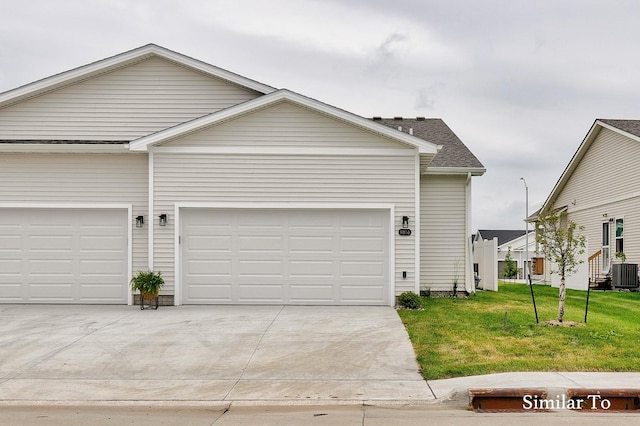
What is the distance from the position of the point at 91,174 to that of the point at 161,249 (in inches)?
103

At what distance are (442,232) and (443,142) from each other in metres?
3.52

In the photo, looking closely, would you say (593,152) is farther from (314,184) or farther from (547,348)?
(547,348)

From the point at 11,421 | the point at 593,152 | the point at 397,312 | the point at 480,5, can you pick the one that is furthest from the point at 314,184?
the point at 593,152

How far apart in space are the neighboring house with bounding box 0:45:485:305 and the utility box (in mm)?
9962

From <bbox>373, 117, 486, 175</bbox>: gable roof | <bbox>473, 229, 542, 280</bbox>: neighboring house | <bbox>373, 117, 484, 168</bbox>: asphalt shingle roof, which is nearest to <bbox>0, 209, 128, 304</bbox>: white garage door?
<bbox>373, 117, 486, 175</bbox>: gable roof

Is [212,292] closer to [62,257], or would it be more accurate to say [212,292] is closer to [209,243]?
[209,243]

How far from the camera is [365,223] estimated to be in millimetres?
14750

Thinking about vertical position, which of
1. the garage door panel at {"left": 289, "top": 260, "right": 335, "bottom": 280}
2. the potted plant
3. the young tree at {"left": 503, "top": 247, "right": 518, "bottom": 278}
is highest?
the garage door panel at {"left": 289, "top": 260, "right": 335, "bottom": 280}

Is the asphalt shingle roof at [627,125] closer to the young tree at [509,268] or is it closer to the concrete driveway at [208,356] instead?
the concrete driveway at [208,356]

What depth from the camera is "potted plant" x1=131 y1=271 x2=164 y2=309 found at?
45.9ft

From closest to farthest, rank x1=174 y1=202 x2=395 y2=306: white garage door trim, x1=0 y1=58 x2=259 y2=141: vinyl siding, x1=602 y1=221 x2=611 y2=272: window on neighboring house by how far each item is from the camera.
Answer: x1=174 y1=202 x2=395 y2=306: white garage door trim < x1=0 y1=58 x2=259 y2=141: vinyl siding < x1=602 y1=221 x2=611 y2=272: window on neighboring house

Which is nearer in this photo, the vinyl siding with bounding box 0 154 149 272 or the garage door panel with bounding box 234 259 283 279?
the garage door panel with bounding box 234 259 283 279

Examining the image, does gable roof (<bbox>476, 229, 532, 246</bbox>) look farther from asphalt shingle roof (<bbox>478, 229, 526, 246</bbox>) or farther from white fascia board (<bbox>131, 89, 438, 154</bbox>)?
white fascia board (<bbox>131, 89, 438, 154</bbox>)

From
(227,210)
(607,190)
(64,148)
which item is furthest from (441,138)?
(64,148)
